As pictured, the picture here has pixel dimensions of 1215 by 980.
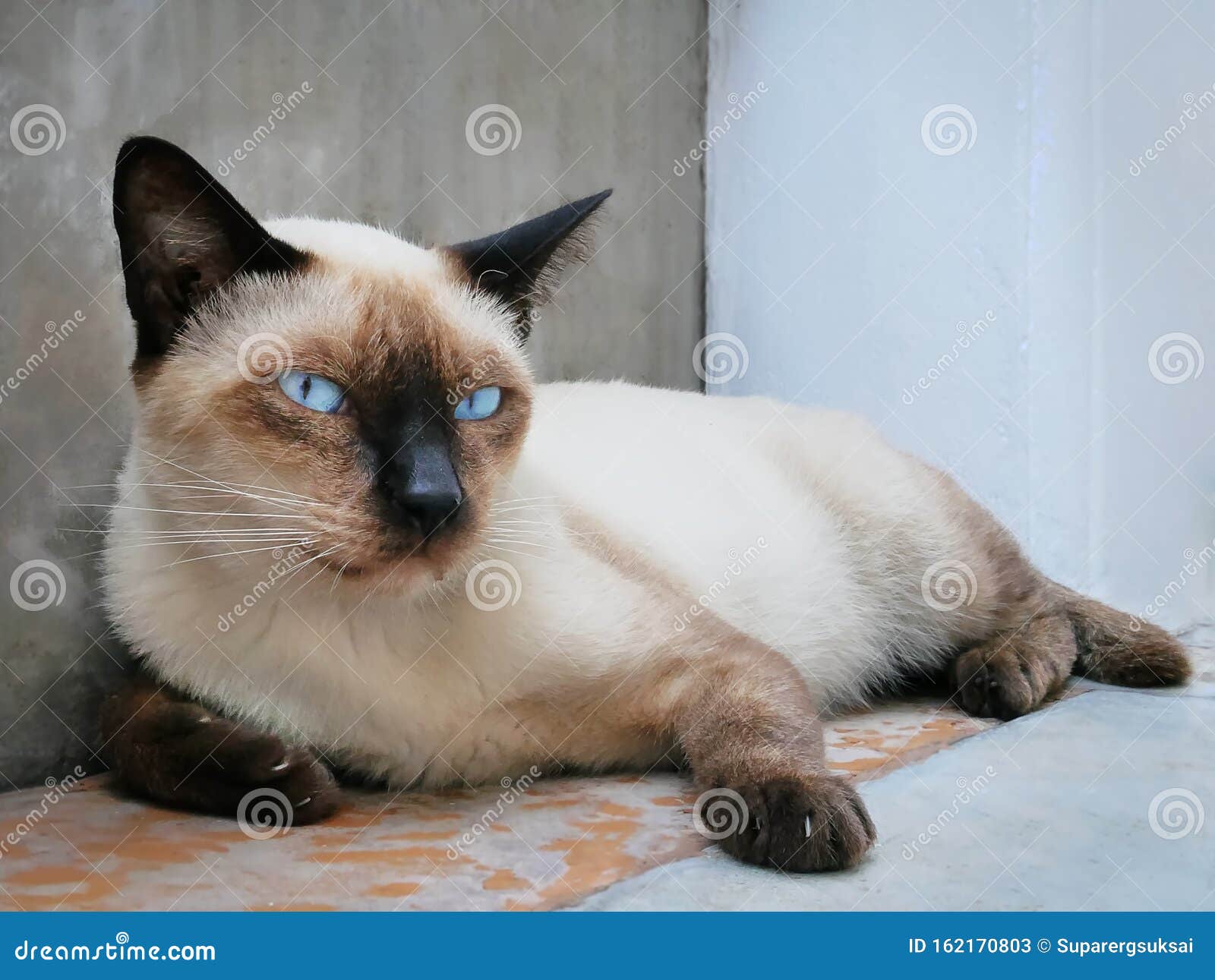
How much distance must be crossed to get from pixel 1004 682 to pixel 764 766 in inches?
45.4

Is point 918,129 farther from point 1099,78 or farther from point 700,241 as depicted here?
point 700,241

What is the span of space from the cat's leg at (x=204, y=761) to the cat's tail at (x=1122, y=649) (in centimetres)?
212

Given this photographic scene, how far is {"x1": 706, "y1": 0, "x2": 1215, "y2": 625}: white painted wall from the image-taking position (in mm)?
3568

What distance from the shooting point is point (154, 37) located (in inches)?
95.4

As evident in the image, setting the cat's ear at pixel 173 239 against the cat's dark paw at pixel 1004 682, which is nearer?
the cat's ear at pixel 173 239

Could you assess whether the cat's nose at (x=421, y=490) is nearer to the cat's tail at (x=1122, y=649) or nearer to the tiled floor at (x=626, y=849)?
the tiled floor at (x=626, y=849)

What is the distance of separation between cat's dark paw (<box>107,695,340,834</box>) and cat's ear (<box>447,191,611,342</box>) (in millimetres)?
907

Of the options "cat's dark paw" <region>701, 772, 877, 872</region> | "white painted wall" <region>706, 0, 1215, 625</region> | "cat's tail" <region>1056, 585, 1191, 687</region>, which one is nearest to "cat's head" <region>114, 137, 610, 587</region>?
"cat's dark paw" <region>701, 772, 877, 872</region>

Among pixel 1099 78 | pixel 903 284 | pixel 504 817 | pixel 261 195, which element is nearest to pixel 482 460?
pixel 504 817

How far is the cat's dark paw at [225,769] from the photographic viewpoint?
185 centimetres

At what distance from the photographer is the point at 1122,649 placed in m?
3.01

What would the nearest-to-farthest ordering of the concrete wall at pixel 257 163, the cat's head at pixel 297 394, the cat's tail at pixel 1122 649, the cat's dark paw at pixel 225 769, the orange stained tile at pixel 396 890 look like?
the orange stained tile at pixel 396 890 < the cat's head at pixel 297 394 < the cat's dark paw at pixel 225 769 < the concrete wall at pixel 257 163 < the cat's tail at pixel 1122 649

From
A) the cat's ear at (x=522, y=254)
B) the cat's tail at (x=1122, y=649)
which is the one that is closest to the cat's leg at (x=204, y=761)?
the cat's ear at (x=522, y=254)

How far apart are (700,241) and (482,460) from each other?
2433 mm
